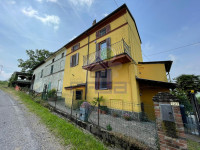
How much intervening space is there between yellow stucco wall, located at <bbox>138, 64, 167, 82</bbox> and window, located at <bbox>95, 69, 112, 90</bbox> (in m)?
2.95

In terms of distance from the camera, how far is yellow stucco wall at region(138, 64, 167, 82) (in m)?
6.57

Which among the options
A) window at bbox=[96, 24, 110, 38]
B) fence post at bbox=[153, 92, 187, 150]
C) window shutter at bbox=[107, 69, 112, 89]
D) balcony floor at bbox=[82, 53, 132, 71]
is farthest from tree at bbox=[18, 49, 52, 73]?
fence post at bbox=[153, 92, 187, 150]

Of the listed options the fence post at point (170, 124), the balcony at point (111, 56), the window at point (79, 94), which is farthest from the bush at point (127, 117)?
the window at point (79, 94)

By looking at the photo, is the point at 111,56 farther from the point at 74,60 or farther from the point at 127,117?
the point at 74,60

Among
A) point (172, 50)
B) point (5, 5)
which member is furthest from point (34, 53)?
point (172, 50)

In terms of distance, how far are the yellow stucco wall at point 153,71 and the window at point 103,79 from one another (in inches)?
116

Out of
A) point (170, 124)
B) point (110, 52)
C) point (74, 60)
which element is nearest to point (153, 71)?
point (110, 52)

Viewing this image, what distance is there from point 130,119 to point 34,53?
112ft

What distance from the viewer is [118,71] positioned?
6.10m

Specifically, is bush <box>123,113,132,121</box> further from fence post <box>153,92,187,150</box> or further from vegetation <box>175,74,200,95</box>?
vegetation <box>175,74,200,95</box>

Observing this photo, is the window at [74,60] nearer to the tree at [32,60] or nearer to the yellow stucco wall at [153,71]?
the yellow stucco wall at [153,71]

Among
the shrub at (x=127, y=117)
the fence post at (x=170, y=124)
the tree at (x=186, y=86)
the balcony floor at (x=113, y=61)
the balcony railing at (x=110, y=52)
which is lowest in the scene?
the shrub at (x=127, y=117)

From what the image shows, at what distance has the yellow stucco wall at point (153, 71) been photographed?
21.6 feet

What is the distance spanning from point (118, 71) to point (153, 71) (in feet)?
11.1
